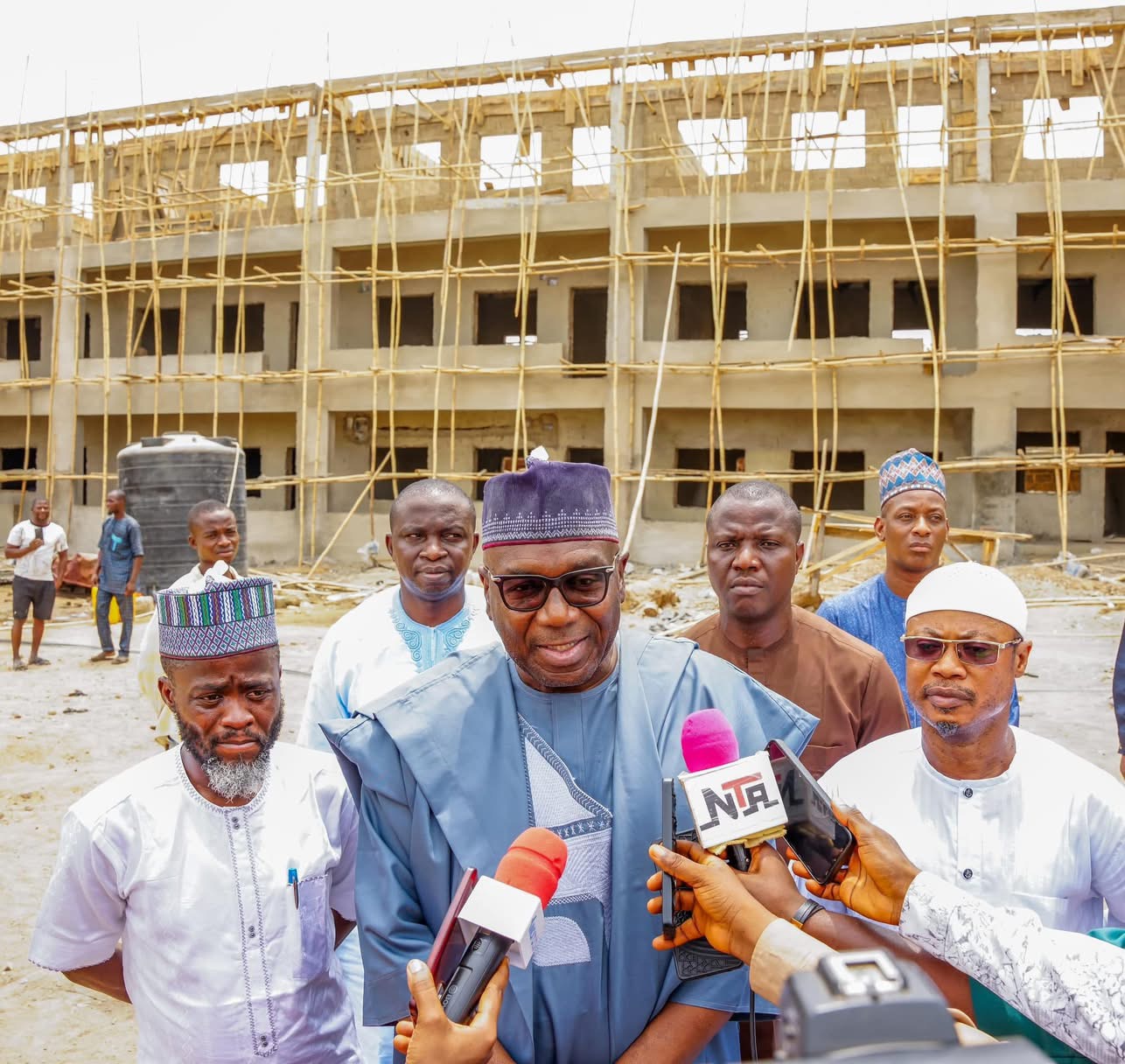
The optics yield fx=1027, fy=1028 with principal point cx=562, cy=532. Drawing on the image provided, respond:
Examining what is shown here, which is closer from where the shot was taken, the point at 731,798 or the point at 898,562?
the point at 731,798

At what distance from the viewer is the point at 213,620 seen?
7.50ft

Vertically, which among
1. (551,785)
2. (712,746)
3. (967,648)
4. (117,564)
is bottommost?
(551,785)

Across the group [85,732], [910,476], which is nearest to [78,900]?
[910,476]

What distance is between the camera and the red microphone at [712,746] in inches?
68.8

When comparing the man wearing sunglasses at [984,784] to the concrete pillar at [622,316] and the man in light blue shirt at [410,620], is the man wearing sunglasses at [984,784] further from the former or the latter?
the concrete pillar at [622,316]

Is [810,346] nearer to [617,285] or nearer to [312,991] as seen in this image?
[617,285]

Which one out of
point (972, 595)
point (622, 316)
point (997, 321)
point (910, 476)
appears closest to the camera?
point (972, 595)

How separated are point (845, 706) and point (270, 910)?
167cm

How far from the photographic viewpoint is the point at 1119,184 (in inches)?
638

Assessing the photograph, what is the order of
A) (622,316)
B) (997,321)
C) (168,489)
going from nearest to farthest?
(168,489) → (997,321) → (622,316)

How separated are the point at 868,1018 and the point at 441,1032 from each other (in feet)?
2.99

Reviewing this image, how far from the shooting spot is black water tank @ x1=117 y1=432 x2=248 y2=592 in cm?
1405

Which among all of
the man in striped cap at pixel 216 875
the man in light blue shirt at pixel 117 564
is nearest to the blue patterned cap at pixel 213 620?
the man in striped cap at pixel 216 875

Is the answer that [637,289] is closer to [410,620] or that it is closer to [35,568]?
[35,568]
